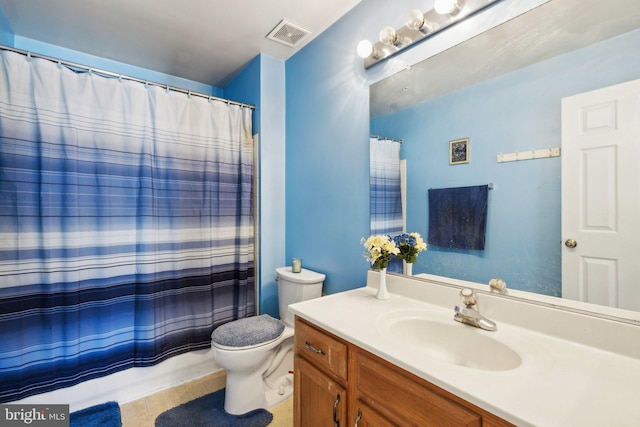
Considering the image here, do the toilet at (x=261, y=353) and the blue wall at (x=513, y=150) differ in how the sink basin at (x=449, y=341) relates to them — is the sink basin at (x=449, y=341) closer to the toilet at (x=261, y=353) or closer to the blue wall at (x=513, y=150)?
the blue wall at (x=513, y=150)

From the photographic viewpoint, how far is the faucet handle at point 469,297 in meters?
1.05

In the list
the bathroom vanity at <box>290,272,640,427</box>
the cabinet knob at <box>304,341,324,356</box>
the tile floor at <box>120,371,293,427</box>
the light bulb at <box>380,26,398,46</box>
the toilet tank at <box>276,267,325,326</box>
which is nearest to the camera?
the bathroom vanity at <box>290,272,640,427</box>

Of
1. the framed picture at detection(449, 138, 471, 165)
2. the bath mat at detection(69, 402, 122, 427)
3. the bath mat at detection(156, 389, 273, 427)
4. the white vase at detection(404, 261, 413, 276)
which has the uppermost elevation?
the framed picture at detection(449, 138, 471, 165)

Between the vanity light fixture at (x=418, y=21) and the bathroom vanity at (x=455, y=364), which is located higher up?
the vanity light fixture at (x=418, y=21)

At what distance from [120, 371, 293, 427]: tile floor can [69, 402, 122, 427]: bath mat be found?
38mm

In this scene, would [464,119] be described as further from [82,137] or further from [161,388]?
[161,388]

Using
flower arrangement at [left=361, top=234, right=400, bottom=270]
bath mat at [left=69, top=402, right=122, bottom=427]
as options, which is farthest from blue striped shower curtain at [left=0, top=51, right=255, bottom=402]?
flower arrangement at [left=361, top=234, right=400, bottom=270]

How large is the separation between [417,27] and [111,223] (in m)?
2.00

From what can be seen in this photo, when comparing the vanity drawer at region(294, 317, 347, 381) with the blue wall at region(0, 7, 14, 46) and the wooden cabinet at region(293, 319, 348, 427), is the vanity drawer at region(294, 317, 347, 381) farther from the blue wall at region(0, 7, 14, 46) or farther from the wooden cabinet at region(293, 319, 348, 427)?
the blue wall at region(0, 7, 14, 46)

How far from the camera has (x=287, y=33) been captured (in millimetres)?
1921

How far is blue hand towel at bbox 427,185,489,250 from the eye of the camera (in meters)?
1.13

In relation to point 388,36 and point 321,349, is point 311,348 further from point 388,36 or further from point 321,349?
point 388,36

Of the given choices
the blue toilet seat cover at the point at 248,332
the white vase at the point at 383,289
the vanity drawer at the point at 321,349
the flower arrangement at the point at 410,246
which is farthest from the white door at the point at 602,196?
the blue toilet seat cover at the point at 248,332

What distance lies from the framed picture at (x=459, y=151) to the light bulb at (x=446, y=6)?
0.53 metres
